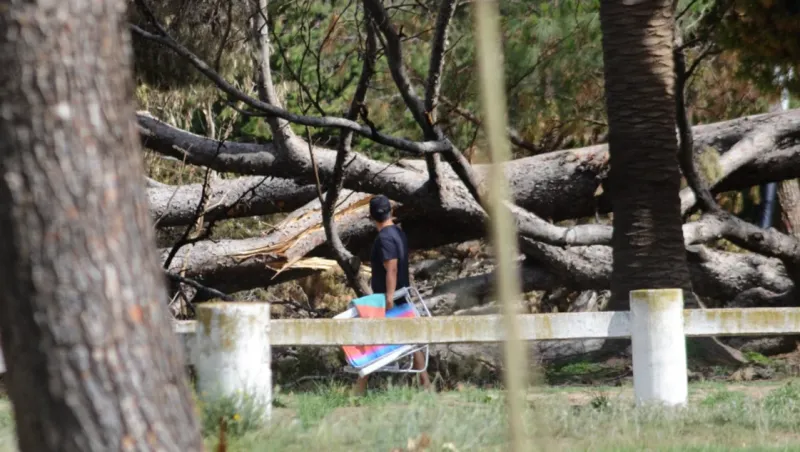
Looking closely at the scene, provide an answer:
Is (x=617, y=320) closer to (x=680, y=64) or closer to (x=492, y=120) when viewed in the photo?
(x=492, y=120)

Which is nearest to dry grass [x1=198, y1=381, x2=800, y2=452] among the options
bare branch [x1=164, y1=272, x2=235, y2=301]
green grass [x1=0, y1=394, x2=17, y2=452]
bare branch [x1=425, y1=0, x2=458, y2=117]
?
green grass [x1=0, y1=394, x2=17, y2=452]

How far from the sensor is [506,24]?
50.5 ft

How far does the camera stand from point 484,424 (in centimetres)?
598

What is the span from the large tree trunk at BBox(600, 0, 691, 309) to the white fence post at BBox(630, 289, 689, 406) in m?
3.24

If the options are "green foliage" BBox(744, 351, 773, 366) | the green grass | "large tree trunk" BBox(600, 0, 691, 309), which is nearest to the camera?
the green grass

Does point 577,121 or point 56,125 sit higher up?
point 577,121

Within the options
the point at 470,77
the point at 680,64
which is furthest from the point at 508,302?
the point at 470,77

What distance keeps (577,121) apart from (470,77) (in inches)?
74.1

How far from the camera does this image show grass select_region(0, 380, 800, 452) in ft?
18.7

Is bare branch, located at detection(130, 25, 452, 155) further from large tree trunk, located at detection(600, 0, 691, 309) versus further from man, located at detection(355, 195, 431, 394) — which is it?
large tree trunk, located at detection(600, 0, 691, 309)

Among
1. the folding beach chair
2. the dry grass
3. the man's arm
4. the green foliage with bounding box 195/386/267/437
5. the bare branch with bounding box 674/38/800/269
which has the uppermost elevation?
the bare branch with bounding box 674/38/800/269

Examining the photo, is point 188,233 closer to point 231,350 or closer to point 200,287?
point 200,287

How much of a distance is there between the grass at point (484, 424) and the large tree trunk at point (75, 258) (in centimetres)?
246

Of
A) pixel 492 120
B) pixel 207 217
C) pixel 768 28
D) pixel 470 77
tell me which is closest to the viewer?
pixel 492 120
